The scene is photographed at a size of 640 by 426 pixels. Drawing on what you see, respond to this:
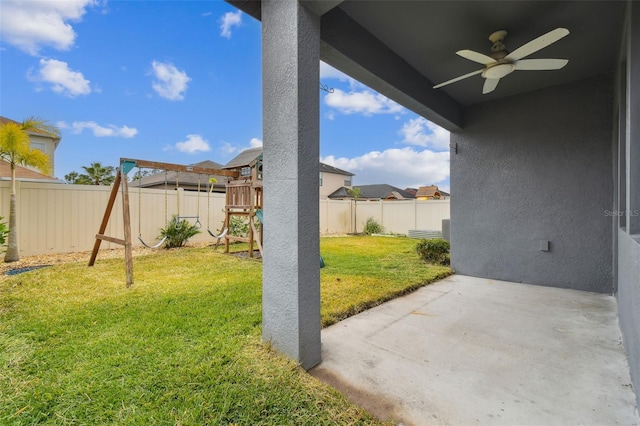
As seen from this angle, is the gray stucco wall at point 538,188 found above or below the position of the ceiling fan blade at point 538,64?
below

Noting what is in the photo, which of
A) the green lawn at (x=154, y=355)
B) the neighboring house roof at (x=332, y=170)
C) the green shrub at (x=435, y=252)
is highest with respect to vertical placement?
the neighboring house roof at (x=332, y=170)

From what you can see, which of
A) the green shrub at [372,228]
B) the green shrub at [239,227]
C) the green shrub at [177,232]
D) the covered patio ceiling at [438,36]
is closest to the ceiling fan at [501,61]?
the covered patio ceiling at [438,36]

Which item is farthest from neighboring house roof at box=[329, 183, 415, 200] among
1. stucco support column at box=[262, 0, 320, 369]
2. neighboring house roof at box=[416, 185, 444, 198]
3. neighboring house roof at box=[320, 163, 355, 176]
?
stucco support column at box=[262, 0, 320, 369]

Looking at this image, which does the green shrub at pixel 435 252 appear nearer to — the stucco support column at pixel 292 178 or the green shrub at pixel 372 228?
the stucco support column at pixel 292 178

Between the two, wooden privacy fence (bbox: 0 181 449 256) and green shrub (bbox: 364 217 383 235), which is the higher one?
wooden privacy fence (bbox: 0 181 449 256)

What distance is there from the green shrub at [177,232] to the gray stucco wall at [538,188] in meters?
6.91

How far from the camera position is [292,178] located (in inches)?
76.5

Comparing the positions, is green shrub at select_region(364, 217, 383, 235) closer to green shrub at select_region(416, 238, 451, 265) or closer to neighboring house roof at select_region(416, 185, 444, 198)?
green shrub at select_region(416, 238, 451, 265)

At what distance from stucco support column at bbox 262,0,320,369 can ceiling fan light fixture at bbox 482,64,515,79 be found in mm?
2097

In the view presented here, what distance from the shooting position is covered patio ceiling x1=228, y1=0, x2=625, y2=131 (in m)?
2.46

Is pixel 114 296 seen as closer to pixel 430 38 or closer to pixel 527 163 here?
pixel 430 38

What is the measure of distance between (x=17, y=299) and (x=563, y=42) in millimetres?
6908

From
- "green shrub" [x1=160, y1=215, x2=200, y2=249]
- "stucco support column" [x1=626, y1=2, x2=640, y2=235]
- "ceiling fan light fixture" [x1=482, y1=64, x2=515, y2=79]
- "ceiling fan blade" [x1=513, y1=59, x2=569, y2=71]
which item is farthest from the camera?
"green shrub" [x1=160, y1=215, x2=200, y2=249]

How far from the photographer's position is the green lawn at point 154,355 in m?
1.50
